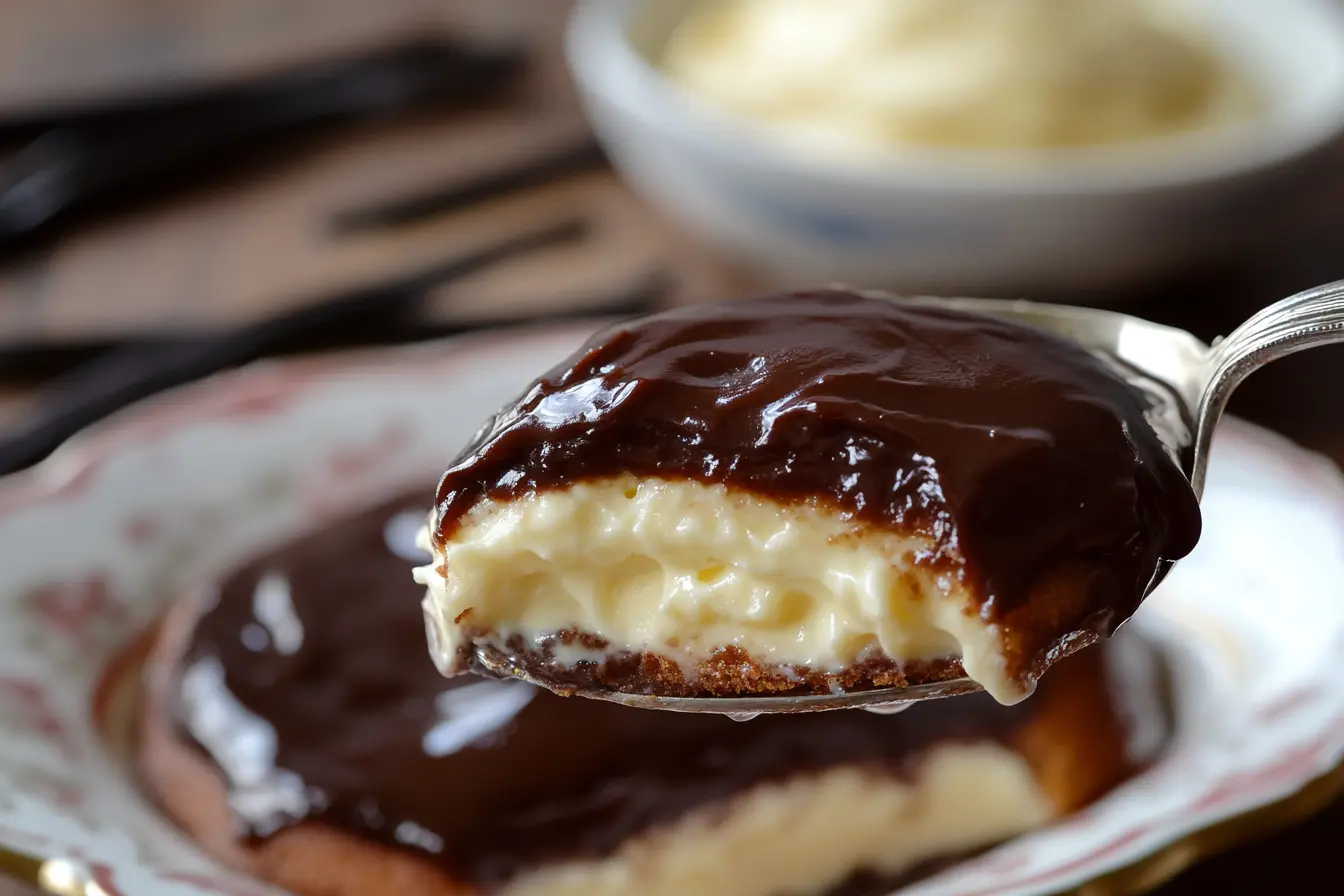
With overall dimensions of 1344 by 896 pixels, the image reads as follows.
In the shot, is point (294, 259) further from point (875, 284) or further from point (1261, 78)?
point (1261, 78)

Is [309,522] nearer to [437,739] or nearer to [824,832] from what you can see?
[437,739]

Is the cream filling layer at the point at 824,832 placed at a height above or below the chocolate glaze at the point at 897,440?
below

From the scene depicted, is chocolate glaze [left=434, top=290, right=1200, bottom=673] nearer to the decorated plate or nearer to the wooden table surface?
the decorated plate

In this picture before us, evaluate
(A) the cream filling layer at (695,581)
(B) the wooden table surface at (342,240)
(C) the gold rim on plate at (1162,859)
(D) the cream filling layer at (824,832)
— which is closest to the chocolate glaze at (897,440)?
(A) the cream filling layer at (695,581)

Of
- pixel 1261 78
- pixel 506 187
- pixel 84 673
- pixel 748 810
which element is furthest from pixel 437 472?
pixel 1261 78

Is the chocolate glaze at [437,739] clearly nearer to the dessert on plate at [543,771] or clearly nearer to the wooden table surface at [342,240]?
the dessert on plate at [543,771]
